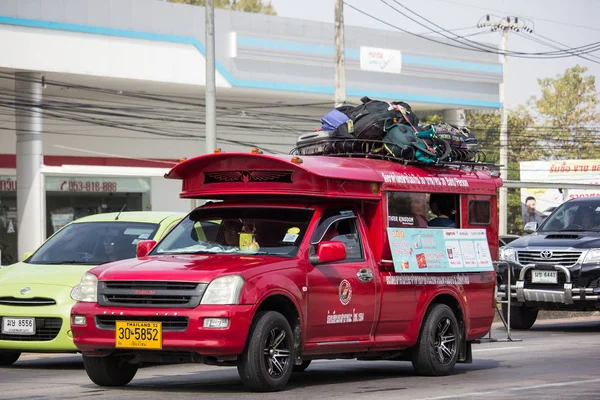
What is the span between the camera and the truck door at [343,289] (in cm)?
1033

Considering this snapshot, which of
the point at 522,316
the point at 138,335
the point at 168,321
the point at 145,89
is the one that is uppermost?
the point at 145,89

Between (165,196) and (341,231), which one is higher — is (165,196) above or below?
below

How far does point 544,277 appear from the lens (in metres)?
18.1

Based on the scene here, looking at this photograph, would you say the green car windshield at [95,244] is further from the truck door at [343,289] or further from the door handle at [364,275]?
the door handle at [364,275]

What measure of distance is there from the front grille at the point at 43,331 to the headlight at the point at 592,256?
8.70 metres

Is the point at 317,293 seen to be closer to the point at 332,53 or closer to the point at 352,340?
the point at 352,340

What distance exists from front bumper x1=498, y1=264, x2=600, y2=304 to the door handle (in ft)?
21.8

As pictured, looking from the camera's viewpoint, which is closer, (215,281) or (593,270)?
(215,281)

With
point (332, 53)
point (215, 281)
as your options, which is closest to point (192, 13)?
point (332, 53)

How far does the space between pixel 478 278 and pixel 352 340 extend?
2555 mm

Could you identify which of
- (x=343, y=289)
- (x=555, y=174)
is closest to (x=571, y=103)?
(x=555, y=174)

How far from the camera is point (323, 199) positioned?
10898 millimetres

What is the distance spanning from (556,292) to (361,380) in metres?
7.23

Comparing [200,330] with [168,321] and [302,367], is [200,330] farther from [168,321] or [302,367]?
[302,367]
